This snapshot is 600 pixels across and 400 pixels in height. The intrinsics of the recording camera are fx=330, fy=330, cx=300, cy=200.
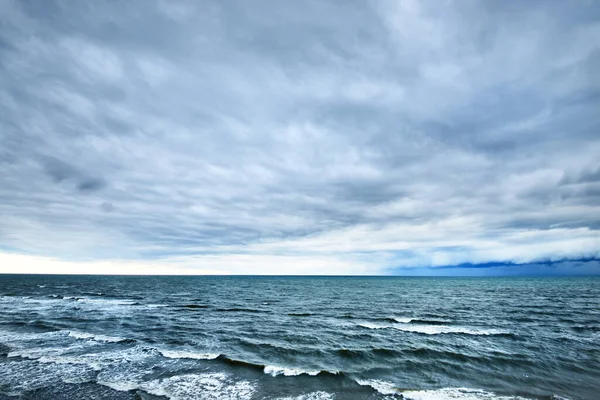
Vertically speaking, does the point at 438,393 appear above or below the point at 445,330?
below

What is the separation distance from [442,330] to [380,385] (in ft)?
58.8

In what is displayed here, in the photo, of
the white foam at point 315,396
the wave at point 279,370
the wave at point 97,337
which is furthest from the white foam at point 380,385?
the wave at point 97,337

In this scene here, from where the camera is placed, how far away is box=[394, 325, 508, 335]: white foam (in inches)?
1217

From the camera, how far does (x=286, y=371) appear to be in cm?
1934

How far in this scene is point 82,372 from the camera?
1809 cm

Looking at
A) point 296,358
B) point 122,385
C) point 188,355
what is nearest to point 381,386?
point 296,358

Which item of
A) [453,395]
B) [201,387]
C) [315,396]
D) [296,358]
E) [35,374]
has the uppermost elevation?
[35,374]

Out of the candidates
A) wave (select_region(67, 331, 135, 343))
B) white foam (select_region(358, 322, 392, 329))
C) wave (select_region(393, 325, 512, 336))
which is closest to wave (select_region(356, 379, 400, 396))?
wave (select_region(393, 325, 512, 336))

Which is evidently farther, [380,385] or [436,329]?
[436,329]

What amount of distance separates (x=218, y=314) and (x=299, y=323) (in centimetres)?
1273

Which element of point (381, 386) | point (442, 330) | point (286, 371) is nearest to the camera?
point (381, 386)

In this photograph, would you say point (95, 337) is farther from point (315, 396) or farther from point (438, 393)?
point (438, 393)

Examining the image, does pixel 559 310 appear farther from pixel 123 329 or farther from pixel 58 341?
pixel 58 341

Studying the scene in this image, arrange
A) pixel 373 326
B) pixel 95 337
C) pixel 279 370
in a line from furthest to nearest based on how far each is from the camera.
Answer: pixel 373 326, pixel 95 337, pixel 279 370
